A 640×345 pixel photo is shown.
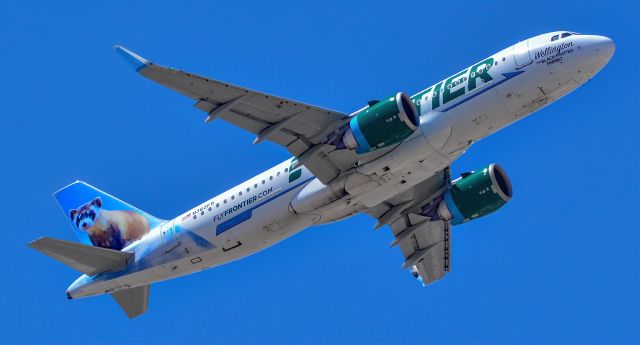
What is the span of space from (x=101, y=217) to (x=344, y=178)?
52.3 feet

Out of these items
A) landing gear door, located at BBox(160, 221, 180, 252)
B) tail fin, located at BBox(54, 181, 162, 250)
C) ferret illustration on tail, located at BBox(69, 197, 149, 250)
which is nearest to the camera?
landing gear door, located at BBox(160, 221, 180, 252)

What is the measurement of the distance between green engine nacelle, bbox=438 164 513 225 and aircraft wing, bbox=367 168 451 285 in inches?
33.5

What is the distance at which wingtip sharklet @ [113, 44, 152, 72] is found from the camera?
1682 inches

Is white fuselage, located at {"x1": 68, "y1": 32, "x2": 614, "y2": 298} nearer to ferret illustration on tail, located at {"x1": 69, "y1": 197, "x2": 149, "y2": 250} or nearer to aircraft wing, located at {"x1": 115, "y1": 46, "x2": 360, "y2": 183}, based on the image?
aircraft wing, located at {"x1": 115, "y1": 46, "x2": 360, "y2": 183}

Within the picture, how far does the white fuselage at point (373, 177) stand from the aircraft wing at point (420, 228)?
15.2ft

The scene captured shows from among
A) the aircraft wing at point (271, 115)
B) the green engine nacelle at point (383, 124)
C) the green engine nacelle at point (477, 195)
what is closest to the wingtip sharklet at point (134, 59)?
the aircraft wing at point (271, 115)

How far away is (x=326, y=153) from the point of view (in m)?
48.2

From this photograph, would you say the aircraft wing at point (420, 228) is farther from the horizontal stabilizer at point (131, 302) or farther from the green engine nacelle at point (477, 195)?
the horizontal stabilizer at point (131, 302)

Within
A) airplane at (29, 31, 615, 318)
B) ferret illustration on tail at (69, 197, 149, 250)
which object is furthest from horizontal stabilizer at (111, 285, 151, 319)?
ferret illustration on tail at (69, 197, 149, 250)

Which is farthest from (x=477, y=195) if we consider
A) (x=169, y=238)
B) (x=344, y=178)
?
(x=169, y=238)

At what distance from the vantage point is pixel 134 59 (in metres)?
43.0

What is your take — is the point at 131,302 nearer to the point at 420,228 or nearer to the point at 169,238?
the point at 169,238

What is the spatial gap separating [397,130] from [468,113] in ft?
11.3

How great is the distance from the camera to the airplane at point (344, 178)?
45.9 m
